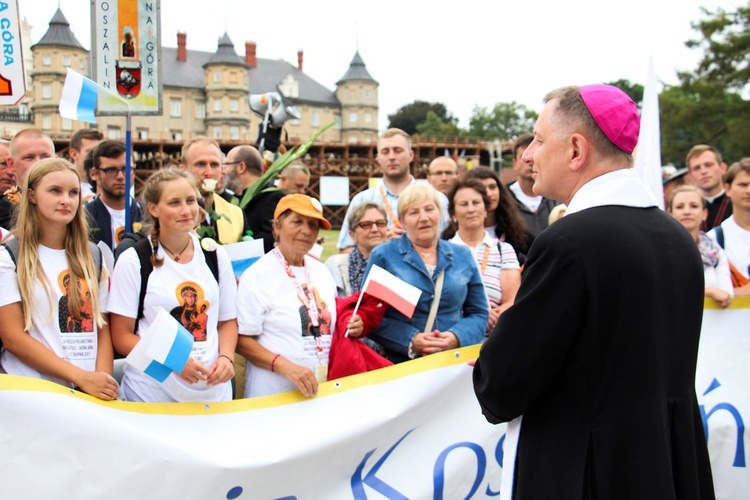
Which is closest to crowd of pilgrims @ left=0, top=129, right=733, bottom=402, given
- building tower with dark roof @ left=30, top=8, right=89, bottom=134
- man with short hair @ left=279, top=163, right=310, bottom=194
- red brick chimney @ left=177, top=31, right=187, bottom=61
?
man with short hair @ left=279, top=163, right=310, bottom=194

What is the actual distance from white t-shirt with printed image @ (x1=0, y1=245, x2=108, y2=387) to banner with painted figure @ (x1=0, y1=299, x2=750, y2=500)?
0.95 ft

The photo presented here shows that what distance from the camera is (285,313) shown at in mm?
3928

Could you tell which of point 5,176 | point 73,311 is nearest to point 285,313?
point 73,311

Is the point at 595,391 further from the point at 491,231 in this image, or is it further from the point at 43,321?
the point at 491,231

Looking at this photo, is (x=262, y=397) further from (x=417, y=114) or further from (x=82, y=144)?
(x=417, y=114)

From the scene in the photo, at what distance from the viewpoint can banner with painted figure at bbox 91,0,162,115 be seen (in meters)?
4.64

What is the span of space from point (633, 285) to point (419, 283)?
7.52ft

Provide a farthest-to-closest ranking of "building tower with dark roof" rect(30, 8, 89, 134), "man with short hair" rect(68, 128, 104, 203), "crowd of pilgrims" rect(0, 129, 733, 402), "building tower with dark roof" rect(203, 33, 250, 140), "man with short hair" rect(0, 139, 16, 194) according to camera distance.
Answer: "building tower with dark roof" rect(203, 33, 250, 140) → "building tower with dark roof" rect(30, 8, 89, 134) → "man with short hair" rect(68, 128, 104, 203) → "man with short hair" rect(0, 139, 16, 194) → "crowd of pilgrims" rect(0, 129, 733, 402)

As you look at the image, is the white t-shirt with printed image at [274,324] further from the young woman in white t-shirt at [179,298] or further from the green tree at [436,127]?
the green tree at [436,127]

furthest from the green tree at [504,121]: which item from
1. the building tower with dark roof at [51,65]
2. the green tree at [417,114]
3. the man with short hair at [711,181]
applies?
the man with short hair at [711,181]

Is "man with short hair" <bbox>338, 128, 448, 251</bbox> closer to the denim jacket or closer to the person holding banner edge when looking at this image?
the person holding banner edge

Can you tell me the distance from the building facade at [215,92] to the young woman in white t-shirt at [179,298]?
242 ft

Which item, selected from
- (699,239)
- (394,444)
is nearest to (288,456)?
(394,444)

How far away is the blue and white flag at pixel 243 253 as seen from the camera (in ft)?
15.3
